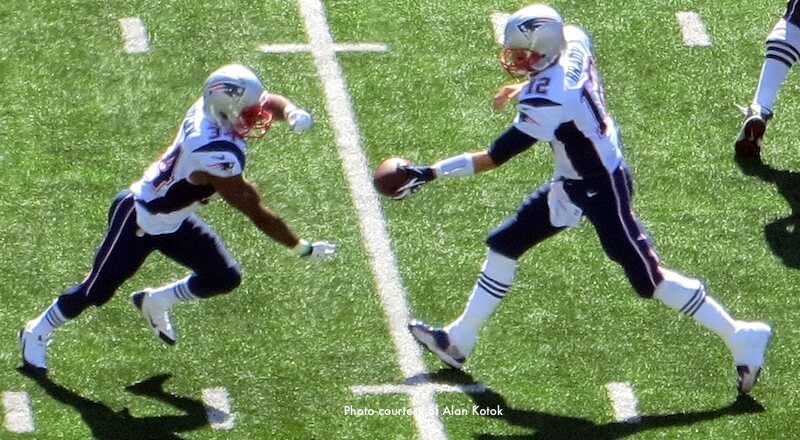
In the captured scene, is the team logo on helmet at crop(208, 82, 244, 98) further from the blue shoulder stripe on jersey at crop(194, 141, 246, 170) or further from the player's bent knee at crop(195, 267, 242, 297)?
the player's bent knee at crop(195, 267, 242, 297)

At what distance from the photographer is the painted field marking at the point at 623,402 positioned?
301 inches

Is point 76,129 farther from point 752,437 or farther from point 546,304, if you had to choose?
point 752,437

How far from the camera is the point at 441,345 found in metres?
7.84

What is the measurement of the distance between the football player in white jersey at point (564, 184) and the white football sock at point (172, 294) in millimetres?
1016

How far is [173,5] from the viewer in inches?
402

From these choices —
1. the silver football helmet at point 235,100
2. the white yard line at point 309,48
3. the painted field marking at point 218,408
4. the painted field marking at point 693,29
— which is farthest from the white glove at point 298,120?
the painted field marking at point 693,29

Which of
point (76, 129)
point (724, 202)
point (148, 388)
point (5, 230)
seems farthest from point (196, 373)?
point (724, 202)

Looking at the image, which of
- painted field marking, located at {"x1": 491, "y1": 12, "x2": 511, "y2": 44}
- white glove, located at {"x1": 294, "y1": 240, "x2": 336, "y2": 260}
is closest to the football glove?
white glove, located at {"x1": 294, "y1": 240, "x2": 336, "y2": 260}

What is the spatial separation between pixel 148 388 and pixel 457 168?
1.61 metres

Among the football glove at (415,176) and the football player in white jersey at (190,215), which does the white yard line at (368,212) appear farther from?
the football glove at (415,176)

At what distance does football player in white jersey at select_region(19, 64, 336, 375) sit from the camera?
722 cm

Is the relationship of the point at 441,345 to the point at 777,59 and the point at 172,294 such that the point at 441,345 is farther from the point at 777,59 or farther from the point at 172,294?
the point at 777,59

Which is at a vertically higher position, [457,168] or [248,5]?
[457,168]

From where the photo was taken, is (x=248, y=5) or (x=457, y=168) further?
(x=248, y=5)
